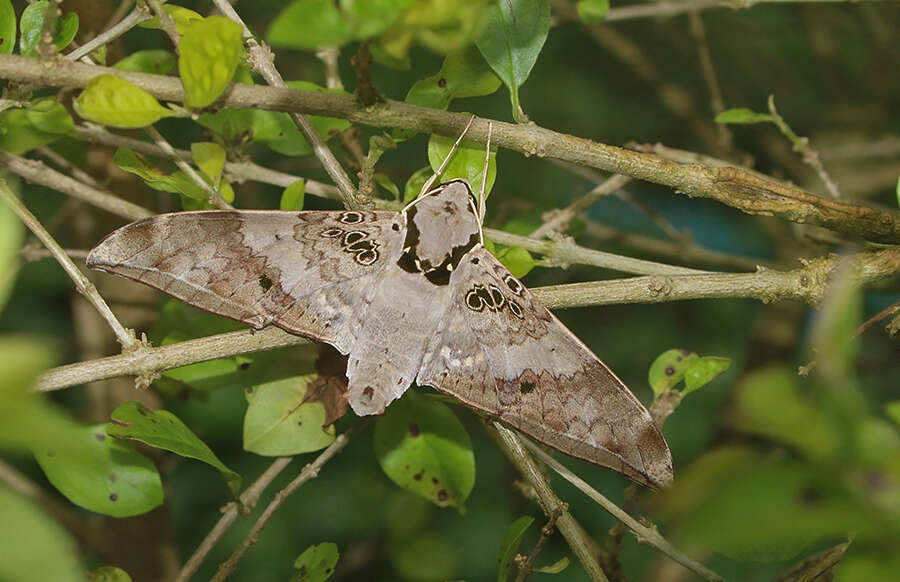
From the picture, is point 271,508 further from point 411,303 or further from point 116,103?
point 116,103

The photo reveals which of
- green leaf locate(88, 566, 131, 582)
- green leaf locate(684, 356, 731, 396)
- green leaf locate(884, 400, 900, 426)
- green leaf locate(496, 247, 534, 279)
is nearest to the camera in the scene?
green leaf locate(884, 400, 900, 426)

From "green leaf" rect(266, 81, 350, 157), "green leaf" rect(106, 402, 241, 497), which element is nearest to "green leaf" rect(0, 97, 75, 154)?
→ "green leaf" rect(266, 81, 350, 157)

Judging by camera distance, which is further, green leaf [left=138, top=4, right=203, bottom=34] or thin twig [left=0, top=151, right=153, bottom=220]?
thin twig [left=0, top=151, right=153, bottom=220]

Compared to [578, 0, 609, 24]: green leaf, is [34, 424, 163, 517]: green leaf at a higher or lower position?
lower

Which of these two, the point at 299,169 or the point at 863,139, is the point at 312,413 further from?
the point at 863,139

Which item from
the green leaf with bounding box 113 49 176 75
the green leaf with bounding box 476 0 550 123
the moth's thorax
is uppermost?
the green leaf with bounding box 113 49 176 75

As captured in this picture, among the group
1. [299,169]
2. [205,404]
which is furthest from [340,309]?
[299,169]

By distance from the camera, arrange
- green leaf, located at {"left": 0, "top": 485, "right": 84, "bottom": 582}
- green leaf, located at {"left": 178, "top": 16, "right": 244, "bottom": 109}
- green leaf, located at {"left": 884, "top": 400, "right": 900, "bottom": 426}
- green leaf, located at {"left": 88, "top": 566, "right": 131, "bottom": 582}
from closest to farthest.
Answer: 1. green leaf, located at {"left": 0, "top": 485, "right": 84, "bottom": 582}
2. green leaf, located at {"left": 884, "top": 400, "right": 900, "bottom": 426}
3. green leaf, located at {"left": 178, "top": 16, "right": 244, "bottom": 109}
4. green leaf, located at {"left": 88, "top": 566, "right": 131, "bottom": 582}

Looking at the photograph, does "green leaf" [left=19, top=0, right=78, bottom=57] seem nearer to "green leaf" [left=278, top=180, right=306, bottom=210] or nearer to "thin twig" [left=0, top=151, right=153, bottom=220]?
"thin twig" [left=0, top=151, right=153, bottom=220]
